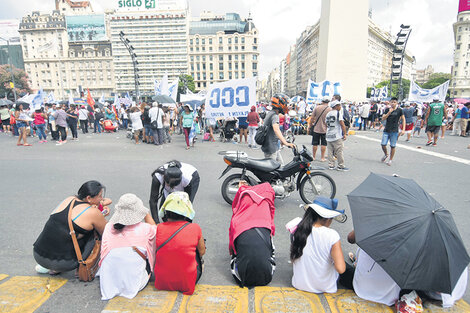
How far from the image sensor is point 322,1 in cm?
5181

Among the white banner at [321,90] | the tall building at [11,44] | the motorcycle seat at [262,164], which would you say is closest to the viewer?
the motorcycle seat at [262,164]

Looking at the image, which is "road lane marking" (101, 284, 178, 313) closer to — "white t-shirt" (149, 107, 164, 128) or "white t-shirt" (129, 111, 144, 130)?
"white t-shirt" (149, 107, 164, 128)

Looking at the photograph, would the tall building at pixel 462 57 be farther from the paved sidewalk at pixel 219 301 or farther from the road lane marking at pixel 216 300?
the road lane marking at pixel 216 300

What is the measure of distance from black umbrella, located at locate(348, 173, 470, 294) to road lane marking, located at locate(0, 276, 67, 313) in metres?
2.94

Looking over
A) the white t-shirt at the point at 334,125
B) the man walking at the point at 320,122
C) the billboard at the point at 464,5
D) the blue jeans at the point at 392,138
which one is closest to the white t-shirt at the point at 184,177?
the white t-shirt at the point at 334,125

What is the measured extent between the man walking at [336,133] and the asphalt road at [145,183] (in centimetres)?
48

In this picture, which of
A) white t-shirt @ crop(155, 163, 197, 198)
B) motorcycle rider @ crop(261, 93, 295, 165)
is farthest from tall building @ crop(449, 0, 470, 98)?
white t-shirt @ crop(155, 163, 197, 198)

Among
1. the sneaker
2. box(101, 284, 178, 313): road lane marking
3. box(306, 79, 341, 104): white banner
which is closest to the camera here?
box(101, 284, 178, 313): road lane marking

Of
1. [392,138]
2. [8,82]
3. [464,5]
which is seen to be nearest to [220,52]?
[8,82]

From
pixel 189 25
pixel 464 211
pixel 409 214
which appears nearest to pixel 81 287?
pixel 409 214

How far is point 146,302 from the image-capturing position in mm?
2559

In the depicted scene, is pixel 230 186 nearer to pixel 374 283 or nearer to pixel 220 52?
pixel 374 283

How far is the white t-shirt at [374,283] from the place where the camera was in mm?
2461

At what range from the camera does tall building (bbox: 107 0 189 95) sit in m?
95.2
